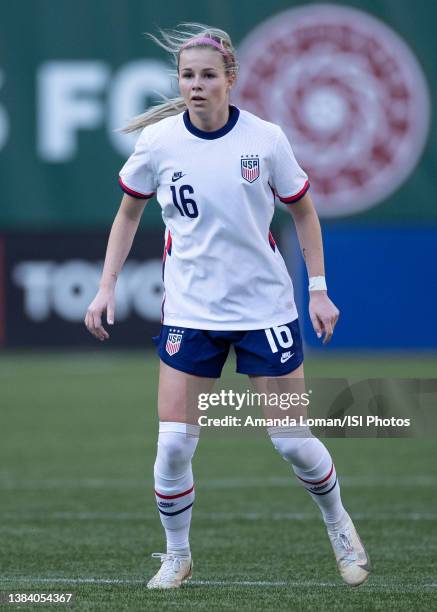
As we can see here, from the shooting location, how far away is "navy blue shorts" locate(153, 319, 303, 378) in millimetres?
5039

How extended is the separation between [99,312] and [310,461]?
0.94m

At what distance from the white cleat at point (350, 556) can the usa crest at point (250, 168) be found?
1347 millimetres

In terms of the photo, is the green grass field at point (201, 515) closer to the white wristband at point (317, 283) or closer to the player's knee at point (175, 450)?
the player's knee at point (175, 450)

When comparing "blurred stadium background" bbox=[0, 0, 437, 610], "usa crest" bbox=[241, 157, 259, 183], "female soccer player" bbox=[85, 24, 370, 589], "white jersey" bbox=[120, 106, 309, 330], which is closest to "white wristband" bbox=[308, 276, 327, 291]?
"female soccer player" bbox=[85, 24, 370, 589]

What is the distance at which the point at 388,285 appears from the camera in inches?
623

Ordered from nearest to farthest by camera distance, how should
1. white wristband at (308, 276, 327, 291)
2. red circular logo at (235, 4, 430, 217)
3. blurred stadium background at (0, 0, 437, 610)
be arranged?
white wristband at (308, 276, 327, 291) → blurred stadium background at (0, 0, 437, 610) → red circular logo at (235, 4, 430, 217)

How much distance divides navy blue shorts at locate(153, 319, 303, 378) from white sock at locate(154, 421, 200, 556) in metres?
0.23

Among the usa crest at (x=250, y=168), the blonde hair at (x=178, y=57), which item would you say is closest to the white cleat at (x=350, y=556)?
the usa crest at (x=250, y=168)

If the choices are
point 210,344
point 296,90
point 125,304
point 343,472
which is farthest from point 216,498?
point 296,90

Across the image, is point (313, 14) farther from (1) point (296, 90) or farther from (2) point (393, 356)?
(2) point (393, 356)

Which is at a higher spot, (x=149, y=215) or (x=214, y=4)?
(x=214, y=4)

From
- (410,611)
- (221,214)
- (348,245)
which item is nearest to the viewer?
(410,611)

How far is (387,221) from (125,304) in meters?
3.24

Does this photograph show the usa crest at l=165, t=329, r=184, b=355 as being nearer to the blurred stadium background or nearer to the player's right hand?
the player's right hand
